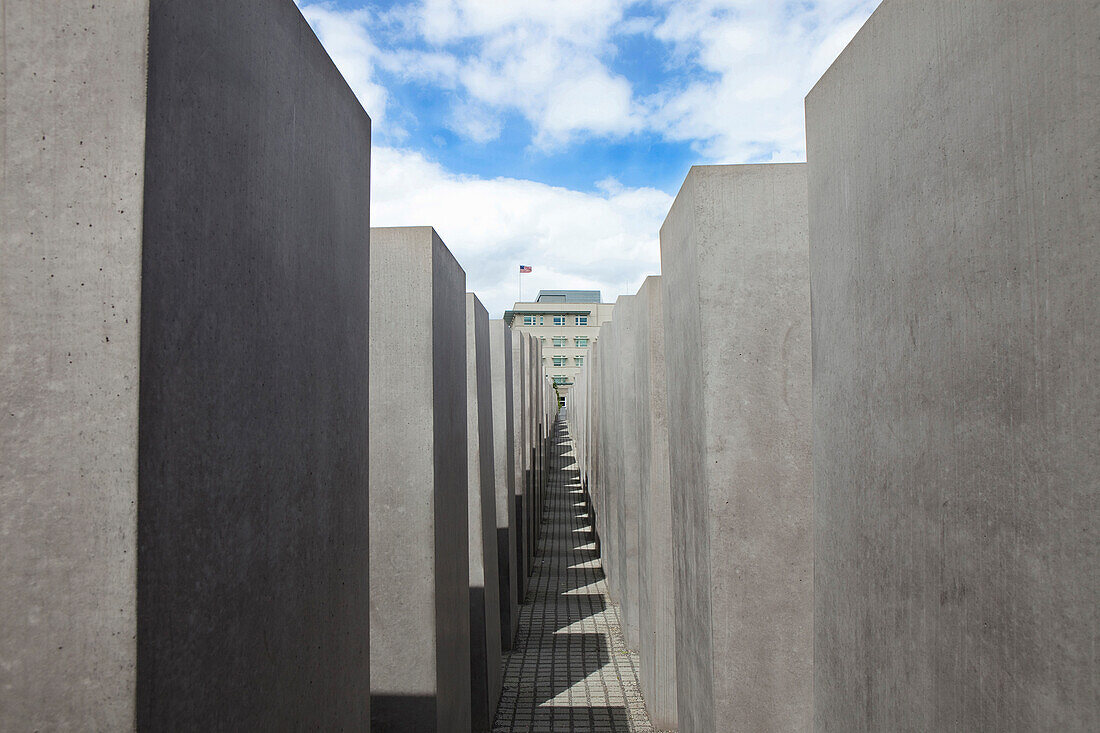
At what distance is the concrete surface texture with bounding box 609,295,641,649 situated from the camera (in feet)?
26.0

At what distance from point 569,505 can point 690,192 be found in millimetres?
17855

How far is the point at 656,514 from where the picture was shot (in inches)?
240

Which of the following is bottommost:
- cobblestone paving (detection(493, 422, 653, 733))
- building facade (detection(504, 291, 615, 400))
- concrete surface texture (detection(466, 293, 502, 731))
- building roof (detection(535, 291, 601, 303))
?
cobblestone paving (detection(493, 422, 653, 733))

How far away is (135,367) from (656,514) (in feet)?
16.9

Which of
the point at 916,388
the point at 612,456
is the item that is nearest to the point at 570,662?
the point at 612,456

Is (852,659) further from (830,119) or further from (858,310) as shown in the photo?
(830,119)

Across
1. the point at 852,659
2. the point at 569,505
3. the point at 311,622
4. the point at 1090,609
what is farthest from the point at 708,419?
the point at 569,505

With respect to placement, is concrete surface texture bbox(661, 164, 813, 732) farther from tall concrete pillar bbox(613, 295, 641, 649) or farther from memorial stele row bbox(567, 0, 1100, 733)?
tall concrete pillar bbox(613, 295, 641, 649)

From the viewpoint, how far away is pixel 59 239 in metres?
1.38

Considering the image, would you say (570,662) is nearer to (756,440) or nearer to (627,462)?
(627,462)

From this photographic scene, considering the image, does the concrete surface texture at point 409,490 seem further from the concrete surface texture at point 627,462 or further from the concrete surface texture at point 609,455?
the concrete surface texture at point 609,455

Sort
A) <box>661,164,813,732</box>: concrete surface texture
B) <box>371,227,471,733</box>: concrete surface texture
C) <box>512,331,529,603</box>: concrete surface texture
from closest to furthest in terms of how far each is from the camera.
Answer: <box>661,164,813,732</box>: concrete surface texture < <box>371,227,471,733</box>: concrete surface texture < <box>512,331,529,603</box>: concrete surface texture

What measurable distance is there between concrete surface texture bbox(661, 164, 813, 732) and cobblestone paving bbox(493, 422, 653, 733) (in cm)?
346

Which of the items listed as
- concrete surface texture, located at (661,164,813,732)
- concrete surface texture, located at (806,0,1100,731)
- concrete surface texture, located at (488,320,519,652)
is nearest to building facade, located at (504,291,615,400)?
concrete surface texture, located at (488,320,519,652)
